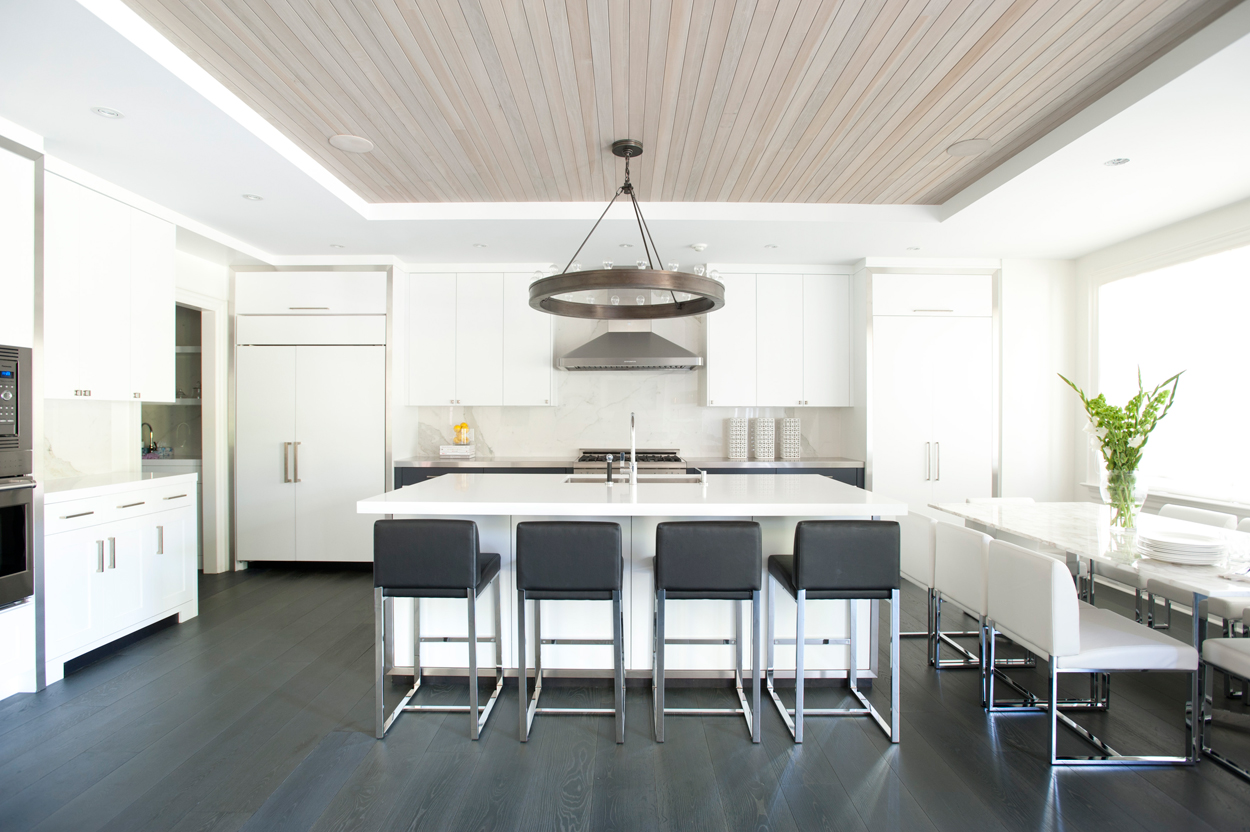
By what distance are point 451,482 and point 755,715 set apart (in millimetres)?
1848

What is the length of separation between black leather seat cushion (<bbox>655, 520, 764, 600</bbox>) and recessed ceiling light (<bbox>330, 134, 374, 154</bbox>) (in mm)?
2401

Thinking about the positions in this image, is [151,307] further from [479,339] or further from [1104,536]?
[1104,536]

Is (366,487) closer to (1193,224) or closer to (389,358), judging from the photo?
(389,358)

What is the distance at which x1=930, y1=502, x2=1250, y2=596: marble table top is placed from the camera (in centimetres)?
204

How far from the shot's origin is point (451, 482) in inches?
128

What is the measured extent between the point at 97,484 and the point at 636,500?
2847mm

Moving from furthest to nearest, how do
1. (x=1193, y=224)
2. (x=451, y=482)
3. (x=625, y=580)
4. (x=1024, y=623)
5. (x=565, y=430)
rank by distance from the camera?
(x=565, y=430)
(x=1193, y=224)
(x=451, y=482)
(x=625, y=580)
(x=1024, y=623)

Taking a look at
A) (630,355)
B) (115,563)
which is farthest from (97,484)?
(630,355)

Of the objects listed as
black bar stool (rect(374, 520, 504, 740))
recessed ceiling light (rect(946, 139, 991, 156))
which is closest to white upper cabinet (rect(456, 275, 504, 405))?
black bar stool (rect(374, 520, 504, 740))

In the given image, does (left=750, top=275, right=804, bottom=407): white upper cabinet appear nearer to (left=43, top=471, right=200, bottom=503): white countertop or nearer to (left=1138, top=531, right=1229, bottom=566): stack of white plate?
(left=1138, top=531, right=1229, bottom=566): stack of white plate

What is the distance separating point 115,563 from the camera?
10.8ft

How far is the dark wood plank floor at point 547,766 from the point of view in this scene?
196 centimetres

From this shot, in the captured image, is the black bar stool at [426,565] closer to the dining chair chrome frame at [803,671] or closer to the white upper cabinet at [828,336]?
the dining chair chrome frame at [803,671]

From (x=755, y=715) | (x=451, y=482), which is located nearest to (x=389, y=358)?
(x=451, y=482)
